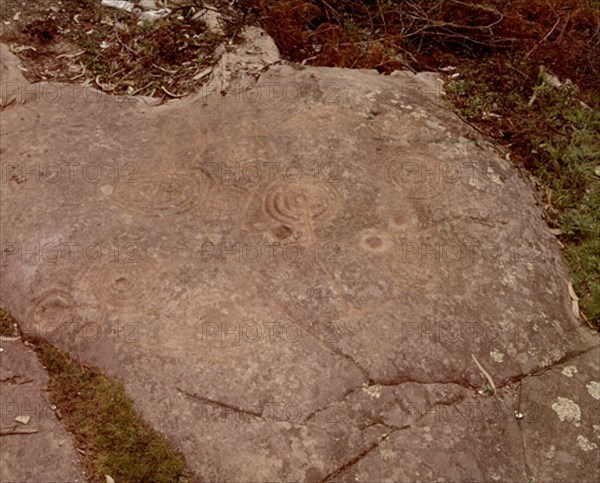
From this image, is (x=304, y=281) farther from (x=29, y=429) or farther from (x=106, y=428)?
(x=29, y=429)

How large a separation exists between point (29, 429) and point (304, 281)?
50.3 inches

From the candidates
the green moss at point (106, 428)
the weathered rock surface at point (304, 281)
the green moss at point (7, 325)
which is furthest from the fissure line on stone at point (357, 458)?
the green moss at point (7, 325)

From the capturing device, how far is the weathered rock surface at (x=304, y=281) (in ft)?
8.35

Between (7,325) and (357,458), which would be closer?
(357,458)

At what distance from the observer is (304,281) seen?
9.62ft

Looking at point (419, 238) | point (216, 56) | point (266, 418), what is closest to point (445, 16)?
point (216, 56)

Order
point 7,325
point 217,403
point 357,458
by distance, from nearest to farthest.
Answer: point 357,458
point 217,403
point 7,325

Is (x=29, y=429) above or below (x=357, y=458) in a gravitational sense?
below

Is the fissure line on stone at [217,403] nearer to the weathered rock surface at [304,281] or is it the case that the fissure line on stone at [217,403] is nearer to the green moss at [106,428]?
the weathered rock surface at [304,281]

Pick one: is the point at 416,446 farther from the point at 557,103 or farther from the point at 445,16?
the point at 445,16

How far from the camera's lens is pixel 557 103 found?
172 inches

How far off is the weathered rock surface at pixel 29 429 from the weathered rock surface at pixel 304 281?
174 mm

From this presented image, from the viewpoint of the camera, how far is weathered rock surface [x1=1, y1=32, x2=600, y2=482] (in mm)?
2545

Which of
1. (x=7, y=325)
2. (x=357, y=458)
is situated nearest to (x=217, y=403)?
(x=357, y=458)
